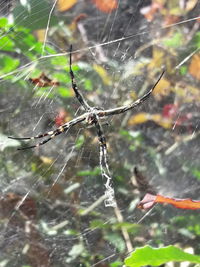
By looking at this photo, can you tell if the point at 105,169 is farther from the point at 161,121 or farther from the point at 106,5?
the point at 106,5

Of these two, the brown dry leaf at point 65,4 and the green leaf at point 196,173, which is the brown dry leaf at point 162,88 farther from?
the brown dry leaf at point 65,4

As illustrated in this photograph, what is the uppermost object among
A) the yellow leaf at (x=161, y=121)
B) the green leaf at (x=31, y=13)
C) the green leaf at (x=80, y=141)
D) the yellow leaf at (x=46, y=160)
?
the green leaf at (x=31, y=13)

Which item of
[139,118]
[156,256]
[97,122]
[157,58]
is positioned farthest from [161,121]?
[156,256]

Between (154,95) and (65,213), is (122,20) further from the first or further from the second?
(65,213)

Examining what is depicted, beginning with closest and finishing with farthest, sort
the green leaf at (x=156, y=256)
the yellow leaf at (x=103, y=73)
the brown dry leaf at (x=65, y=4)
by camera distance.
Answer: the green leaf at (x=156, y=256)
the brown dry leaf at (x=65, y=4)
the yellow leaf at (x=103, y=73)

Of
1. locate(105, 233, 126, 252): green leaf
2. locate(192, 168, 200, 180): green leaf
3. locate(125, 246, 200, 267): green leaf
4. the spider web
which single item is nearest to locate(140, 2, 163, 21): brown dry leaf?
the spider web

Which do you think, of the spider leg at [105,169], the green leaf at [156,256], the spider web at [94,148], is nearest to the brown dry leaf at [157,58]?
the spider web at [94,148]

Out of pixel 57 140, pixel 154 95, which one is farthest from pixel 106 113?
pixel 154 95
